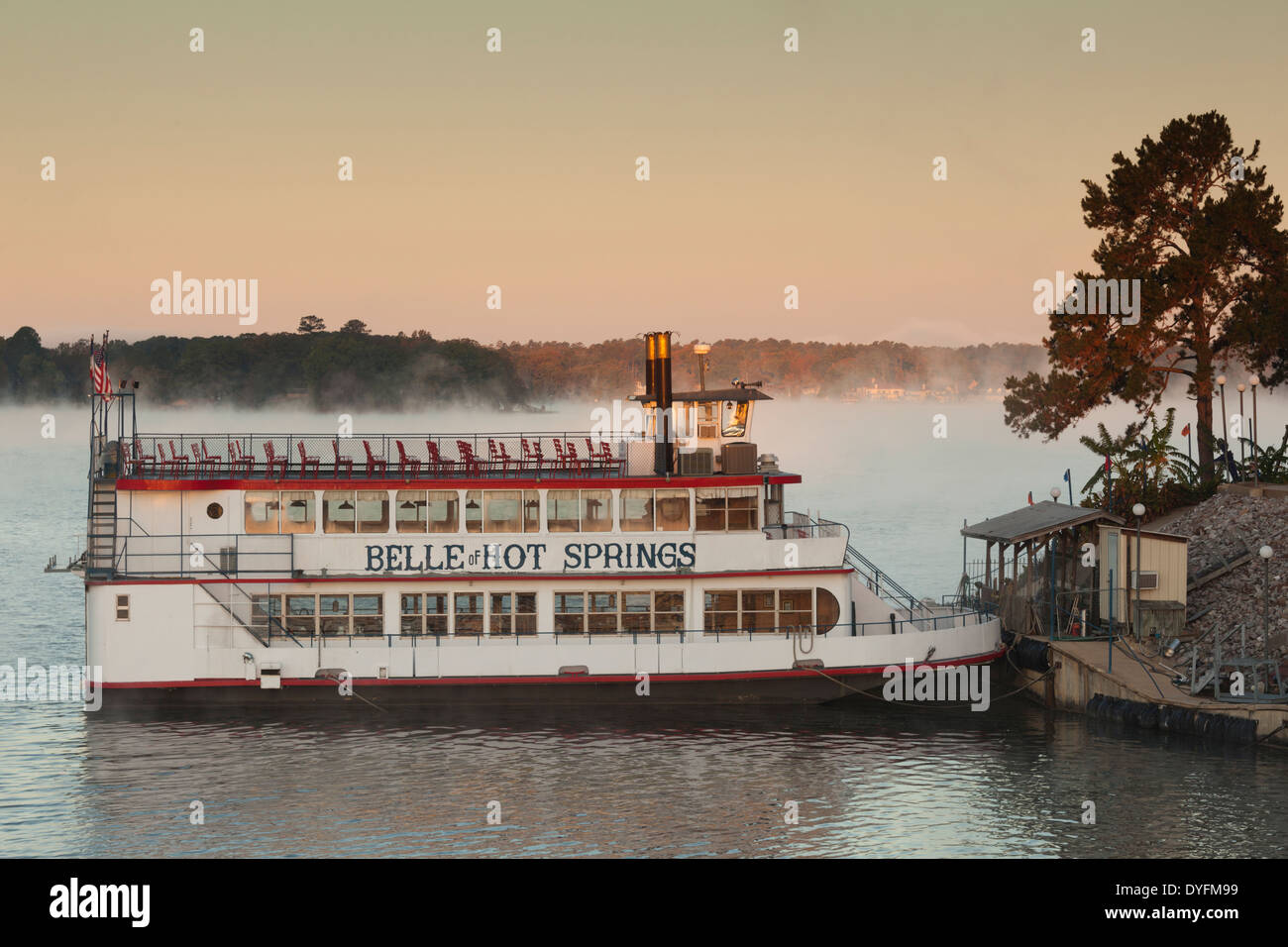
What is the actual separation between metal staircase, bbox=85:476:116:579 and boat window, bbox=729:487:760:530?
1453cm

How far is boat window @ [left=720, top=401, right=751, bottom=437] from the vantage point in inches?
1453

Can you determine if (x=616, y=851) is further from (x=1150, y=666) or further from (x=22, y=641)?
(x=22, y=641)

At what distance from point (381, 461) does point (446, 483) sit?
1.79m

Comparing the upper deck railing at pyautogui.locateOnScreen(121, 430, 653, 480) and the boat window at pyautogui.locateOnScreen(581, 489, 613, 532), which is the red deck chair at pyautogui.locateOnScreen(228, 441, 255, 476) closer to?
the upper deck railing at pyautogui.locateOnScreen(121, 430, 653, 480)

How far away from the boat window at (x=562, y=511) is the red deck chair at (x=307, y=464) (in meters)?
5.59

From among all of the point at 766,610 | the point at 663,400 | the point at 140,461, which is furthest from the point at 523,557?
the point at 140,461

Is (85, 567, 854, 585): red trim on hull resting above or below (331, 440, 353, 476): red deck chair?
below

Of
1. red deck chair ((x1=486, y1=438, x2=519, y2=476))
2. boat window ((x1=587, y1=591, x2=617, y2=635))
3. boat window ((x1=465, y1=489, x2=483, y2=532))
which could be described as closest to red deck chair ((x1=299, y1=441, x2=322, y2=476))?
boat window ((x1=465, y1=489, x2=483, y2=532))

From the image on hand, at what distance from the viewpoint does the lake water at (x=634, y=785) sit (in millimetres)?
26062

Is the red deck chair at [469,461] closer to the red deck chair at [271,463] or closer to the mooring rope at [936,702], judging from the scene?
the red deck chair at [271,463]

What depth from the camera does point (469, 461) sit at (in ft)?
116

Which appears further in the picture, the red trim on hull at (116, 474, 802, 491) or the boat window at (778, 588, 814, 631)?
the boat window at (778, 588, 814, 631)

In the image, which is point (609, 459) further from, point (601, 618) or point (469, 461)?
point (601, 618)
